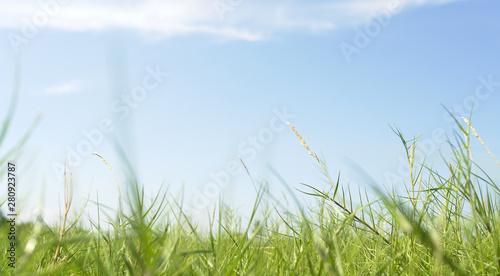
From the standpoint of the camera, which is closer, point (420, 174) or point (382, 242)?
point (420, 174)

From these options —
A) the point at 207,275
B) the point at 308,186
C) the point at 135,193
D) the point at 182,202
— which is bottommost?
the point at 207,275

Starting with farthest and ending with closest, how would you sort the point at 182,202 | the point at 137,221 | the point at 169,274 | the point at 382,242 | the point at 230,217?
→ the point at 230,217 < the point at 382,242 < the point at 182,202 < the point at 169,274 < the point at 137,221

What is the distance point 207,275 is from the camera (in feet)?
4.72

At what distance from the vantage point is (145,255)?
0.73m

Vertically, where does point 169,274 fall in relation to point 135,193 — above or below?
below

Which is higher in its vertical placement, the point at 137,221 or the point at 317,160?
the point at 317,160

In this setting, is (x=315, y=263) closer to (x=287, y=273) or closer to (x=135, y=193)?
(x=287, y=273)

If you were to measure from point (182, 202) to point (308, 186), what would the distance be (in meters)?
0.57

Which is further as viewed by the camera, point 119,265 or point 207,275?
point 119,265

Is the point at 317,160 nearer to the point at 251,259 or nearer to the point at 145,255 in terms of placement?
the point at 251,259

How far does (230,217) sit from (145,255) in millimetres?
2541

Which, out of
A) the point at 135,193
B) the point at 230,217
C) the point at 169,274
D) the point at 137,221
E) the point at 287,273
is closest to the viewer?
the point at 135,193

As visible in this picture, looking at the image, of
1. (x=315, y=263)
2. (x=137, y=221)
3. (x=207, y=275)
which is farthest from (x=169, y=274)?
(x=315, y=263)

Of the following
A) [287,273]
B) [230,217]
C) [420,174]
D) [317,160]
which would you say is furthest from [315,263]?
[230,217]
